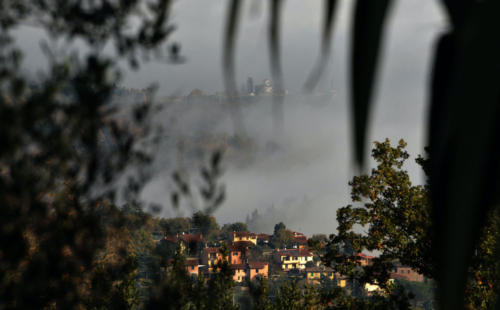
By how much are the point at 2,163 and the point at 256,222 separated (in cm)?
15774

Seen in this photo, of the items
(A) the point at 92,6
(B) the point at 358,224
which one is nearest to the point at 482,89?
(A) the point at 92,6

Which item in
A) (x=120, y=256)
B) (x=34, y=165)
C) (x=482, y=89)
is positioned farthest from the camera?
(x=120, y=256)

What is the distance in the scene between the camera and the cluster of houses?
17.6ft

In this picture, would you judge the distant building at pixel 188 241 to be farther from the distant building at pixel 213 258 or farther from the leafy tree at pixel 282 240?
the leafy tree at pixel 282 240

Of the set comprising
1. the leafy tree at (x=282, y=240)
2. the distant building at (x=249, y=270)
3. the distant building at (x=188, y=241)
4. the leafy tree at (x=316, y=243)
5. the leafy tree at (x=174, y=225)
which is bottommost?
the leafy tree at (x=282, y=240)

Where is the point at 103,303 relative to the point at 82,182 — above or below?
below

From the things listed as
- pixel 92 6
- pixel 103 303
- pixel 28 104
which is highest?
pixel 92 6

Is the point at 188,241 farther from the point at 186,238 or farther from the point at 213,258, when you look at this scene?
the point at 213,258

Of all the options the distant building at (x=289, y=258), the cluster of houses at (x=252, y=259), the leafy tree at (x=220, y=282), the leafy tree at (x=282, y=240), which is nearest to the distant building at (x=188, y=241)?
the cluster of houses at (x=252, y=259)

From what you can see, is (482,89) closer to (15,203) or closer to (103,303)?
(15,203)

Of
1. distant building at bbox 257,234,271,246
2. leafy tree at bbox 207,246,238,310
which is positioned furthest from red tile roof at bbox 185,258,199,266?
distant building at bbox 257,234,271,246

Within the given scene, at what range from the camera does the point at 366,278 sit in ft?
22.2

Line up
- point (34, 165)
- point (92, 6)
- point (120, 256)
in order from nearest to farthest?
point (34, 165) < point (92, 6) < point (120, 256)

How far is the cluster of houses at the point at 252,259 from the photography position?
5352mm
